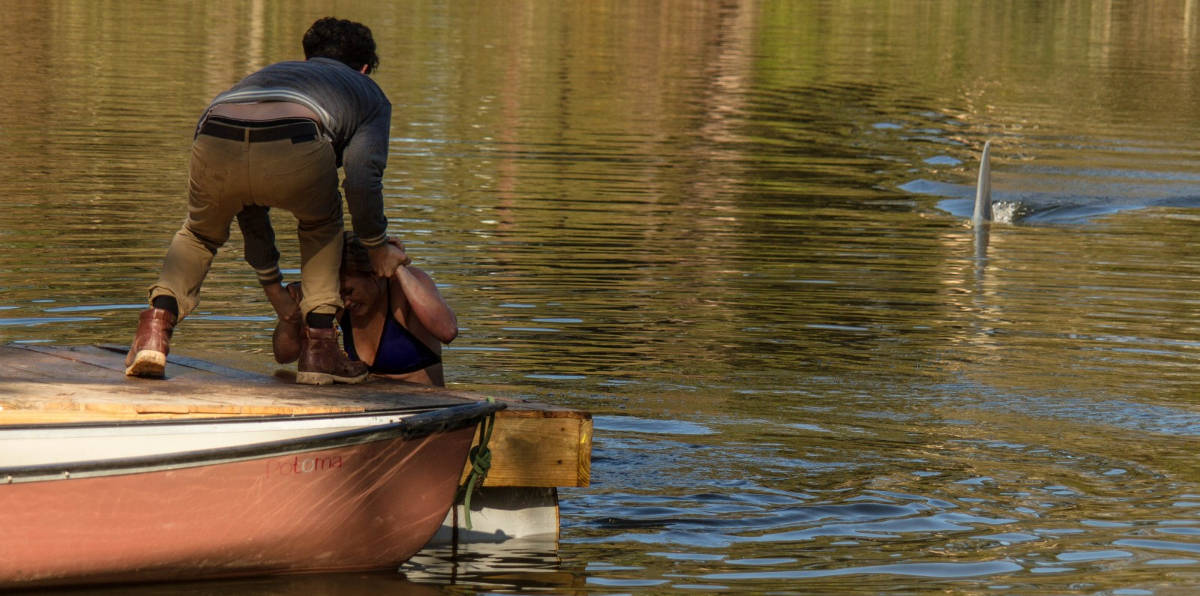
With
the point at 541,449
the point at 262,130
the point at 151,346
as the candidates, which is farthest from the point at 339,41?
the point at 541,449

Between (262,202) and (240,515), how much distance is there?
1420mm

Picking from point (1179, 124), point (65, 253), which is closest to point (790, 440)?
point (65, 253)

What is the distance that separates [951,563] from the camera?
7523 mm

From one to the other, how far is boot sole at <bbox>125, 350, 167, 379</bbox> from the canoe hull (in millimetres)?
1041

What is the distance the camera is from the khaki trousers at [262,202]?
730 centimetres

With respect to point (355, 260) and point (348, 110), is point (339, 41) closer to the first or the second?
point (348, 110)

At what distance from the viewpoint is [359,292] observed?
811 cm

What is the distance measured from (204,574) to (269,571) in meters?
0.27

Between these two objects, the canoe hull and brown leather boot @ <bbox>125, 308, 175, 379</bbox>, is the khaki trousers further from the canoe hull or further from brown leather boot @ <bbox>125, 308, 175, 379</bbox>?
the canoe hull

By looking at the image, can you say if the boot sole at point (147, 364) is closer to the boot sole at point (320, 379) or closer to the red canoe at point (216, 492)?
the boot sole at point (320, 379)

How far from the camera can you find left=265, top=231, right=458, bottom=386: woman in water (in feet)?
26.1

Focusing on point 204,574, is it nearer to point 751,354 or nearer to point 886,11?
point 751,354

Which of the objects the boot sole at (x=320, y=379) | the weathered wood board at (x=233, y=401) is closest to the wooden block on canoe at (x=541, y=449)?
the weathered wood board at (x=233, y=401)

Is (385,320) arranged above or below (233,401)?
above
